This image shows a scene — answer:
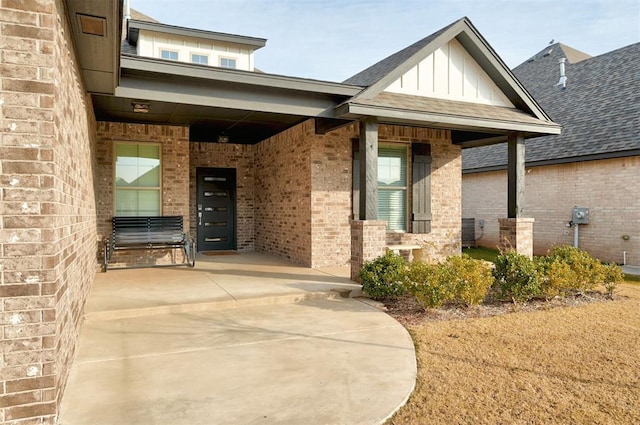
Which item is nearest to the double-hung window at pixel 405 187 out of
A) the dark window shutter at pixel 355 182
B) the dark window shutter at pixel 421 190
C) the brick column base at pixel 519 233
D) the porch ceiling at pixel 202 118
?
the dark window shutter at pixel 421 190

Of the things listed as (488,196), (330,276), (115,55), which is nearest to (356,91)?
(330,276)

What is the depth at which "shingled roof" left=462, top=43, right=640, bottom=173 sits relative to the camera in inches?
434

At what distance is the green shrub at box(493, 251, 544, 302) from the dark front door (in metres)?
7.12

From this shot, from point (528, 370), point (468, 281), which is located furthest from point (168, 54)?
point (528, 370)

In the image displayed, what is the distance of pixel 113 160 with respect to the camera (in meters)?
8.70

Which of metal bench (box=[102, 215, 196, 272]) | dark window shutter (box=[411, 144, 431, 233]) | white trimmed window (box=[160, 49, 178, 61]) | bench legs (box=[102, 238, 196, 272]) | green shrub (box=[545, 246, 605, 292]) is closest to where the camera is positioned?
green shrub (box=[545, 246, 605, 292])

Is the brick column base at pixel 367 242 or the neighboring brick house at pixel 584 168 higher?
the neighboring brick house at pixel 584 168

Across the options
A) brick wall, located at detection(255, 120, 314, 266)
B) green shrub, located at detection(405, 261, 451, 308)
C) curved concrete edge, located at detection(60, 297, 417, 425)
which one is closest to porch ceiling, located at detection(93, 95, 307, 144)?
brick wall, located at detection(255, 120, 314, 266)

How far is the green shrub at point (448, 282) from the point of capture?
17.7 feet

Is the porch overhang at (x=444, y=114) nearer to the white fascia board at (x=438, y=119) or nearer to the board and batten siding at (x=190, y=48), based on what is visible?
the white fascia board at (x=438, y=119)

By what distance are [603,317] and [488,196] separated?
9483 mm

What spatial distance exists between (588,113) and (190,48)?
436 inches

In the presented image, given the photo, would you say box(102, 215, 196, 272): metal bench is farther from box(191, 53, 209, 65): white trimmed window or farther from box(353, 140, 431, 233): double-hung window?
box(353, 140, 431, 233): double-hung window

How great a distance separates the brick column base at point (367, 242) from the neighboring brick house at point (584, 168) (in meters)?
7.20
